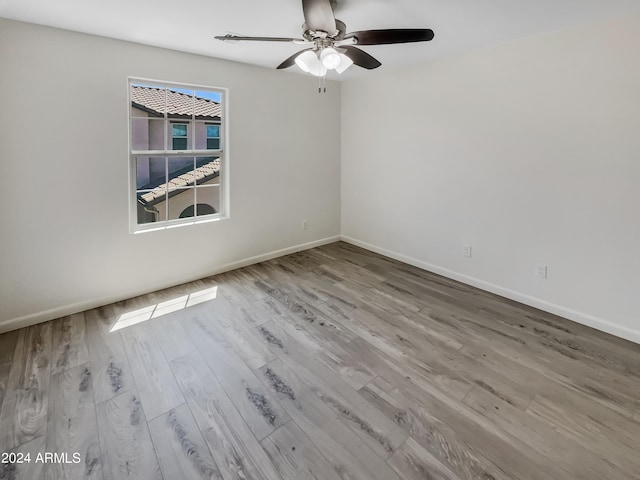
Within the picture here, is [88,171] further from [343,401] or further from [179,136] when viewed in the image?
[343,401]

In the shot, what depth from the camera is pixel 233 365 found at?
2150 mm

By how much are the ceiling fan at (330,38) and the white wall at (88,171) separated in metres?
1.39

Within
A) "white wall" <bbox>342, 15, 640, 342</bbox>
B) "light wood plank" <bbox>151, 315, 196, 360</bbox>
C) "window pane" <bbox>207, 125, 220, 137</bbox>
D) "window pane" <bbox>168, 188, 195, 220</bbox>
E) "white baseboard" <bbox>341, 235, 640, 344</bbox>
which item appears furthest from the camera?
"window pane" <bbox>207, 125, 220, 137</bbox>

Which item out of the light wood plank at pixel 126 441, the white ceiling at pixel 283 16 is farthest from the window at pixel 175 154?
the light wood plank at pixel 126 441

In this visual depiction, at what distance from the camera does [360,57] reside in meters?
2.23

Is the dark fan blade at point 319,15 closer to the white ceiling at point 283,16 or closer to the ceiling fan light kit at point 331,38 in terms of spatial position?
the ceiling fan light kit at point 331,38

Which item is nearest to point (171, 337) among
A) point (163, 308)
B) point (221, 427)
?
point (163, 308)

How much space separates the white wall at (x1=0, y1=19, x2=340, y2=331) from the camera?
95.8 inches

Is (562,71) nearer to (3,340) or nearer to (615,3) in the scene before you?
(615,3)

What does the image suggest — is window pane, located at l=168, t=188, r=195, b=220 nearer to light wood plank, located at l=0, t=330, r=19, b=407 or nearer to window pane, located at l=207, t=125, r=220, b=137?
window pane, located at l=207, t=125, r=220, b=137

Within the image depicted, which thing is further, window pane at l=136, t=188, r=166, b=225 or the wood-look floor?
window pane at l=136, t=188, r=166, b=225

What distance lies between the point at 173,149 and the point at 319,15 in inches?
84.5

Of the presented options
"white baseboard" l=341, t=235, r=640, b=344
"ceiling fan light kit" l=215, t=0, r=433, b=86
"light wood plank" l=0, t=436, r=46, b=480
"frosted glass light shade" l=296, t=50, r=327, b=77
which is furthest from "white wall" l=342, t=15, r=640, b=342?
"light wood plank" l=0, t=436, r=46, b=480

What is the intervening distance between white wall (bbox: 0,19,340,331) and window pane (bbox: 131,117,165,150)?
0.59ft
